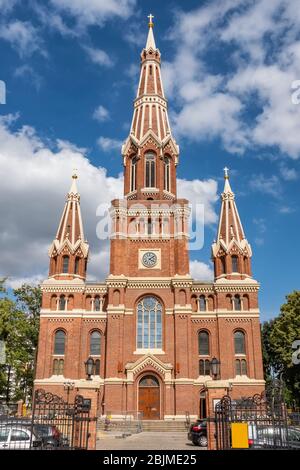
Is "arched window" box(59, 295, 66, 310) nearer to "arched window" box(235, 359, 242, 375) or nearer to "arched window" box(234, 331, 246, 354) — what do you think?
"arched window" box(234, 331, 246, 354)

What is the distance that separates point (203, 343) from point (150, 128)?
24147 millimetres

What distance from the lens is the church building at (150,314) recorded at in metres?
42.1

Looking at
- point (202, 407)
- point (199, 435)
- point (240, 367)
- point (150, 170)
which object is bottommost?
point (199, 435)

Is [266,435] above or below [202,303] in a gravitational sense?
below

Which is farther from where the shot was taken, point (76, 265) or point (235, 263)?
point (76, 265)

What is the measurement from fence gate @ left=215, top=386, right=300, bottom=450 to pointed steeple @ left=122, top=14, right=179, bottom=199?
111 feet

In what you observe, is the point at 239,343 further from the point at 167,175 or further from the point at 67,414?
the point at 67,414

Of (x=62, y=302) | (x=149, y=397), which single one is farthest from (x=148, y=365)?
(x=62, y=302)

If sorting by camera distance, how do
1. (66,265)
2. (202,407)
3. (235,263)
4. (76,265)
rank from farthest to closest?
1. (76,265)
2. (66,265)
3. (235,263)
4. (202,407)

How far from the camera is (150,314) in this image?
148 ft

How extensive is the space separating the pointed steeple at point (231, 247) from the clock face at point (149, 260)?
684 cm

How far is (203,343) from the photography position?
4534cm

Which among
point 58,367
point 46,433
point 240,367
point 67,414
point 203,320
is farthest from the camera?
point 203,320
